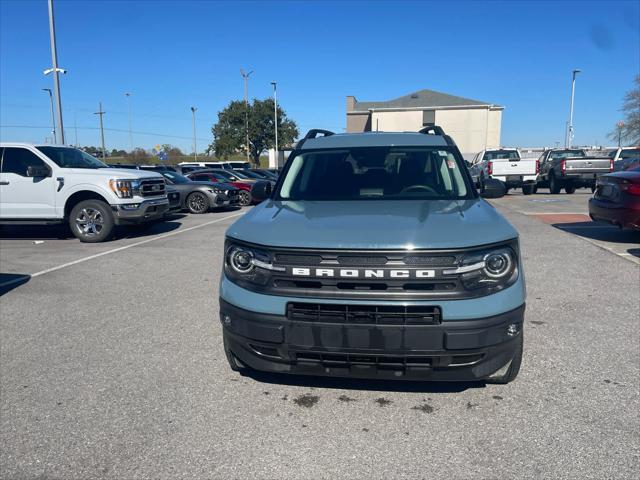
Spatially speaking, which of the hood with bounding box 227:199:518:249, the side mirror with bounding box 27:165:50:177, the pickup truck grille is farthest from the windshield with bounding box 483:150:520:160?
the hood with bounding box 227:199:518:249

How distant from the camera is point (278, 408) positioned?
3.15 m

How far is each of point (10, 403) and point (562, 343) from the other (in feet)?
14.3

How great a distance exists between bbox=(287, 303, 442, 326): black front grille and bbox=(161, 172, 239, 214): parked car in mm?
13631

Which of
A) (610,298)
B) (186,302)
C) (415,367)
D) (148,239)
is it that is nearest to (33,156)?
(148,239)

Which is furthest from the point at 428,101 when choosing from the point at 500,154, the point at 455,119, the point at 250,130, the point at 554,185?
the point at 554,185

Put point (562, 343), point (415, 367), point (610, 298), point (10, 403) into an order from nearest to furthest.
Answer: point (415, 367) → point (10, 403) → point (562, 343) → point (610, 298)

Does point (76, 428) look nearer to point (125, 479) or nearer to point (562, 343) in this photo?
point (125, 479)

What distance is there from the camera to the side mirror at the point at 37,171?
9.47 m

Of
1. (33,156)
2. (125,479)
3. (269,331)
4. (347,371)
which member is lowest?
(125,479)

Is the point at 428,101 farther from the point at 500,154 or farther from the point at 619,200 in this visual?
the point at 619,200

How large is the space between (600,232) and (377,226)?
349 inches

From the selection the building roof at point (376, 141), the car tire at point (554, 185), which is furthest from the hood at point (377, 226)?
the car tire at point (554, 185)

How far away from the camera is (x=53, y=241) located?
10.4m

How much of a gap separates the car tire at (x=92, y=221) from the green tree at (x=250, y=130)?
Result: 5100cm
